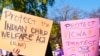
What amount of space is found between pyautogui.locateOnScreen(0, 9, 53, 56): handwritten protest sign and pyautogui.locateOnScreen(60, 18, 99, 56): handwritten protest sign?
1.70 ft

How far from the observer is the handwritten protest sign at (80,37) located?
10.5 metres

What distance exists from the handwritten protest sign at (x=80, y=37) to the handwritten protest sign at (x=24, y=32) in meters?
0.52

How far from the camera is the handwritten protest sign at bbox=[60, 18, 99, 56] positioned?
1047 centimetres

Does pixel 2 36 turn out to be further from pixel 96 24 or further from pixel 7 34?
pixel 96 24

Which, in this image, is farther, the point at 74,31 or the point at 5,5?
the point at 5,5

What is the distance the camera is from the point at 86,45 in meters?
10.6

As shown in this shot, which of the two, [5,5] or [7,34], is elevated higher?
[7,34]

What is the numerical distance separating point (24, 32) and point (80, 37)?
1.25m

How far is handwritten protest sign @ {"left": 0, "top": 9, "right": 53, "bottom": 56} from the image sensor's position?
10.1 m

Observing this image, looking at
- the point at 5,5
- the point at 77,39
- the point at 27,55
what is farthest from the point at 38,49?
the point at 5,5

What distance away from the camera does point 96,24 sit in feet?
34.6

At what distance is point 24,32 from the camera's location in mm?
10180

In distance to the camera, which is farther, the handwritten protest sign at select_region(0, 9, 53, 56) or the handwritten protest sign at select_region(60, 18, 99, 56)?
the handwritten protest sign at select_region(60, 18, 99, 56)

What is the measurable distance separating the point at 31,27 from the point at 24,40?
11.7 inches
